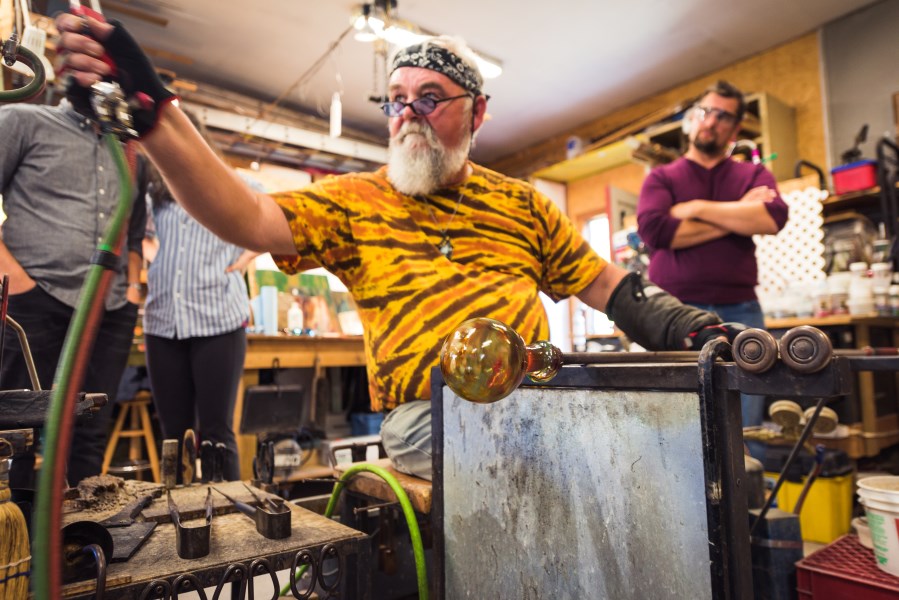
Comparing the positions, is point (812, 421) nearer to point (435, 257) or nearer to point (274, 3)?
point (435, 257)

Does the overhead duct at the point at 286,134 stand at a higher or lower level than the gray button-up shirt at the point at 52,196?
higher

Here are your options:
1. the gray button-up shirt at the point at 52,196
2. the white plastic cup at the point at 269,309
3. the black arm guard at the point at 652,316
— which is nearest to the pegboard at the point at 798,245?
the black arm guard at the point at 652,316

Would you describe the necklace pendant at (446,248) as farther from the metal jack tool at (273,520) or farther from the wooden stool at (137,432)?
the wooden stool at (137,432)

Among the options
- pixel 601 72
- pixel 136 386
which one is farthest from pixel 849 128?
pixel 136 386

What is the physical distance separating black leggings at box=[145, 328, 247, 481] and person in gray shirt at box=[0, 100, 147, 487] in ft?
0.87

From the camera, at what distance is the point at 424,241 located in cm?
142

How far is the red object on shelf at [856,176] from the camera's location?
366 centimetres

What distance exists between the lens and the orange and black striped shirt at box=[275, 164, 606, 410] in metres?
1.33

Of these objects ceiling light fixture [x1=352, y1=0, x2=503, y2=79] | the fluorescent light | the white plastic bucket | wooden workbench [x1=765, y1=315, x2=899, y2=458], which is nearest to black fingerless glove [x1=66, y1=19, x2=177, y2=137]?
the white plastic bucket

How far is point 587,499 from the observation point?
84 centimetres

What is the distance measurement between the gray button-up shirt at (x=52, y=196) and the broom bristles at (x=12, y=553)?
1276 mm

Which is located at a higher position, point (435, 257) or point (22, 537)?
point (435, 257)

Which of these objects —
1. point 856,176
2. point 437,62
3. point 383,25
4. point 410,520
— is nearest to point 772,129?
point 856,176

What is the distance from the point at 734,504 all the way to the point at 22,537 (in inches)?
33.2
